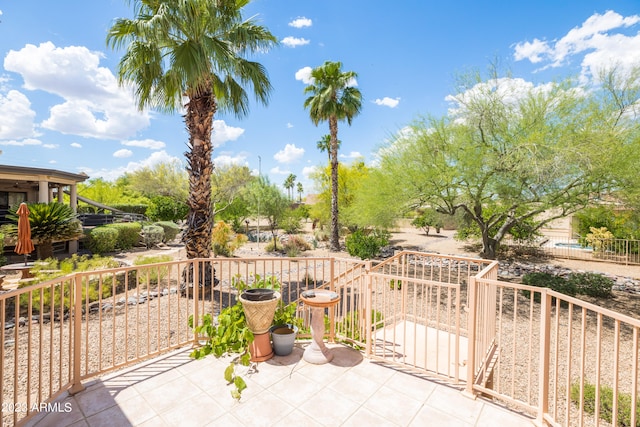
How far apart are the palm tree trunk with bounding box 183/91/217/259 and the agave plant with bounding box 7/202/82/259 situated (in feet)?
23.2

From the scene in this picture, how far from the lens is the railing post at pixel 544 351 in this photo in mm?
2240

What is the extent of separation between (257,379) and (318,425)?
0.91m

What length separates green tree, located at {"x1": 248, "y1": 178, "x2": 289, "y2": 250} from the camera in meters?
16.9

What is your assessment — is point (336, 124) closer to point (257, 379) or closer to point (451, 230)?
point (257, 379)

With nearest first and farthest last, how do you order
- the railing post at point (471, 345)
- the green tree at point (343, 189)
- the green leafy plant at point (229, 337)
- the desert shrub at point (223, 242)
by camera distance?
the railing post at point (471, 345) → the green leafy plant at point (229, 337) → the desert shrub at point (223, 242) → the green tree at point (343, 189)

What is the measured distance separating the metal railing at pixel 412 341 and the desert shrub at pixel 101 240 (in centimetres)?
638

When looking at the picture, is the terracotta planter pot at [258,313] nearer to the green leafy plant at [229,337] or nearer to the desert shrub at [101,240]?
the green leafy plant at [229,337]

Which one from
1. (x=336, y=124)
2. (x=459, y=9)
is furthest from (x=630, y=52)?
(x=336, y=124)

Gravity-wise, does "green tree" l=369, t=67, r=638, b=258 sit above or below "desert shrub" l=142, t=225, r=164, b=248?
above

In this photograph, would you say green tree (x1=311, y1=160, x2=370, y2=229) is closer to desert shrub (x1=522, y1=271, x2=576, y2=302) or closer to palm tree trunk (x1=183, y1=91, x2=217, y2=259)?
desert shrub (x1=522, y1=271, x2=576, y2=302)

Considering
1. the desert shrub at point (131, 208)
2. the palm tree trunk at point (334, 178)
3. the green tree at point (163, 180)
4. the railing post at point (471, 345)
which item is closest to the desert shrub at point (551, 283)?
the railing post at point (471, 345)

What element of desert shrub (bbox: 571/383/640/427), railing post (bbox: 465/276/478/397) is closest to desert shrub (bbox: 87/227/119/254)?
railing post (bbox: 465/276/478/397)

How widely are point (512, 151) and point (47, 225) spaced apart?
15.7 m

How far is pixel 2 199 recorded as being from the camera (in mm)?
12383
